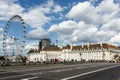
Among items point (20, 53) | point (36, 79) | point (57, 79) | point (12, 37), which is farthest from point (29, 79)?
point (12, 37)

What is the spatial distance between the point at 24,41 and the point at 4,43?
599 centimetres

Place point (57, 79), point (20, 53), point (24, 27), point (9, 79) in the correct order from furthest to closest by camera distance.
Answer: point (24, 27), point (20, 53), point (57, 79), point (9, 79)

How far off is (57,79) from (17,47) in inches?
2628

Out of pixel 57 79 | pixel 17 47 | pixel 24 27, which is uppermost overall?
pixel 24 27

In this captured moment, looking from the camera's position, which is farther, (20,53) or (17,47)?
(17,47)

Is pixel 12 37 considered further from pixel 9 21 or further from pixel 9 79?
pixel 9 79

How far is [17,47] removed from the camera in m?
88.4

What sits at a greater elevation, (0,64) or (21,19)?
Answer: (21,19)

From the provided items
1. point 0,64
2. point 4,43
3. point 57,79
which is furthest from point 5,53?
point 57,79

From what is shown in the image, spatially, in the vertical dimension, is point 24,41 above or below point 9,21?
below

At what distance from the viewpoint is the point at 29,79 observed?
21.5 m

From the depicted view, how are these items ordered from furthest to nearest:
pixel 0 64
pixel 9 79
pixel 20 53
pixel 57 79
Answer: pixel 20 53
pixel 0 64
pixel 57 79
pixel 9 79

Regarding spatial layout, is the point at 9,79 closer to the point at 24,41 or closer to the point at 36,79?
the point at 36,79

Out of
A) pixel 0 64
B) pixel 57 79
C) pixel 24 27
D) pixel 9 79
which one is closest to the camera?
pixel 9 79
